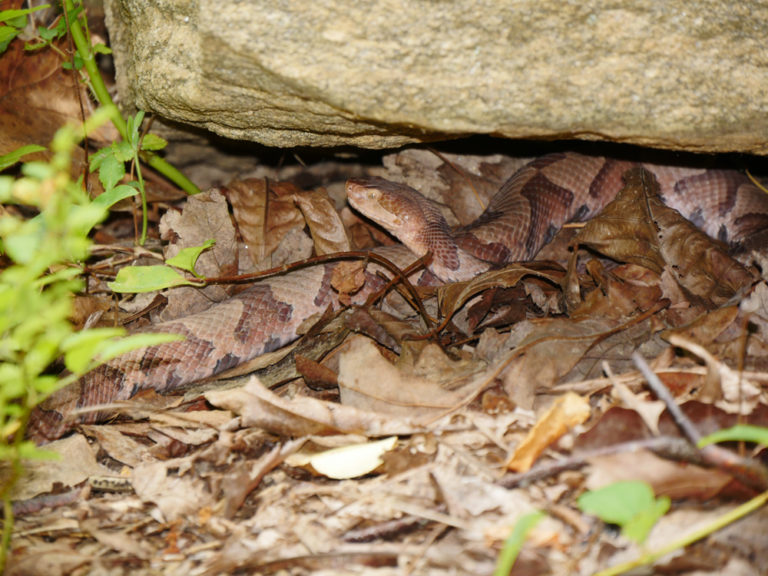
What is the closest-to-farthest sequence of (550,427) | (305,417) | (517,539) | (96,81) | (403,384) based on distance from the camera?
(517,539) < (550,427) < (305,417) < (403,384) < (96,81)

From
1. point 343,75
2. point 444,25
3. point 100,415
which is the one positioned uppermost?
point 444,25

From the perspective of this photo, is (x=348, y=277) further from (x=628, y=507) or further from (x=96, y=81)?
(x=628, y=507)

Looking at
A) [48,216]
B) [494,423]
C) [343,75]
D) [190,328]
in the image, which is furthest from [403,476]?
[190,328]

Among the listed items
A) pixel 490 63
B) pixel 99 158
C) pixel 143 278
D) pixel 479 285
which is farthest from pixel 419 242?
pixel 99 158

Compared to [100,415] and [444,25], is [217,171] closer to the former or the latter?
[100,415]

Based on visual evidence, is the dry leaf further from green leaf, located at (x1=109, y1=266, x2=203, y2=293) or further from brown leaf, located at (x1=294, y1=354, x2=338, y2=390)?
green leaf, located at (x1=109, y1=266, x2=203, y2=293)

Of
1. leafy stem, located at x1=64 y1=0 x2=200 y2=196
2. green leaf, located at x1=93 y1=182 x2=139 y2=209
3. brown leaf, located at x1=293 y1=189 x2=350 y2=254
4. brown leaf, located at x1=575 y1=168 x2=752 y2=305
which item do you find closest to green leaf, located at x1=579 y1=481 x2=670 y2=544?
brown leaf, located at x1=575 y1=168 x2=752 y2=305
